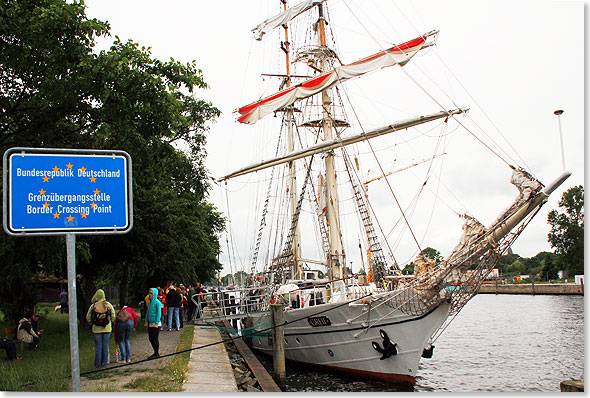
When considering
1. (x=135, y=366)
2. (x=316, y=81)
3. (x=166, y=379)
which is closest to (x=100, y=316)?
(x=135, y=366)

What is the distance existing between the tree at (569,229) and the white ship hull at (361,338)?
6394 cm

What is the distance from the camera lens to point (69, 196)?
15.2 ft

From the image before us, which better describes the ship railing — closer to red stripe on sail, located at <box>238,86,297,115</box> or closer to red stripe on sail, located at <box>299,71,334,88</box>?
red stripe on sail, located at <box>299,71,334,88</box>

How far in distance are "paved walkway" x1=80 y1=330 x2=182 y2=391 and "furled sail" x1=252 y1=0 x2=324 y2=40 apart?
1785cm

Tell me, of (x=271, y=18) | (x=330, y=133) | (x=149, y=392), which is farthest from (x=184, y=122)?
(x=271, y=18)

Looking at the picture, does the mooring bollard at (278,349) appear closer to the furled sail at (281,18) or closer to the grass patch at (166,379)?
the grass patch at (166,379)

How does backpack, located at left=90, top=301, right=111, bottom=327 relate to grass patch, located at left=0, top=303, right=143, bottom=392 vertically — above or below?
above

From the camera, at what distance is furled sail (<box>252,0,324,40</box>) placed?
25.9m

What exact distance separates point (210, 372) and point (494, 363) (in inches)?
570

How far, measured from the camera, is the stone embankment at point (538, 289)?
6125cm

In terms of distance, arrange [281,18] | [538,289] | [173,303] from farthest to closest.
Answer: [538,289], [281,18], [173,303]

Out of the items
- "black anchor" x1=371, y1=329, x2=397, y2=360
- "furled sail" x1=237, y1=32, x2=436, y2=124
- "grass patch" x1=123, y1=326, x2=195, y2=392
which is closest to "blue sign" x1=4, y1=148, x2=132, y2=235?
"grass patch" x1=123, y1=326, x2=195, y2=392

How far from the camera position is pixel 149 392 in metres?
8.63

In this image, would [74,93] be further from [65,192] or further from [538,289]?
[538,289]
